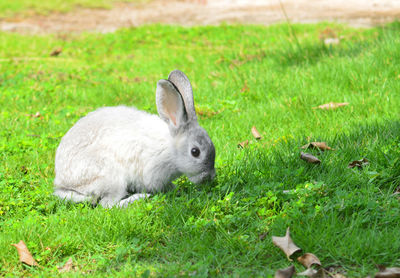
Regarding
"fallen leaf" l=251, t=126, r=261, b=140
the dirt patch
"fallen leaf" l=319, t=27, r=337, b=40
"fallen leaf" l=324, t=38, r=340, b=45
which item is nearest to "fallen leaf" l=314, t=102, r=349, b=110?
"fallen leaf" l=251, t=126, r=261, b=140

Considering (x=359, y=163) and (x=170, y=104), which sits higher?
(x=170, y=104)

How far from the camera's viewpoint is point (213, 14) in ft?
40.6

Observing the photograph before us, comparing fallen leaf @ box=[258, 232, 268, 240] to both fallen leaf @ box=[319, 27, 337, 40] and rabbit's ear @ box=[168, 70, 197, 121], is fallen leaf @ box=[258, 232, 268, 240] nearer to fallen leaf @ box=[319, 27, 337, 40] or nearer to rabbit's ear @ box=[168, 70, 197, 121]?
rabbit's ear @ box=[168, 70, 197, 121]

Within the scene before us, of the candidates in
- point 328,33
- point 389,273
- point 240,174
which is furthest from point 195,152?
point 328,33

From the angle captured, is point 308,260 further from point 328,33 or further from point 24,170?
point 328,33

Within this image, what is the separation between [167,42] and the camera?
9.27 metres

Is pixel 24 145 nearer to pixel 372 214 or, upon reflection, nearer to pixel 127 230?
pixel 127 230

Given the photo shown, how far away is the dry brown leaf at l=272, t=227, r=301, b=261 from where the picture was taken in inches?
109

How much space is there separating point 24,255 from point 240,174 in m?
1.70

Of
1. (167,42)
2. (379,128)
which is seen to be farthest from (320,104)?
(167,42)

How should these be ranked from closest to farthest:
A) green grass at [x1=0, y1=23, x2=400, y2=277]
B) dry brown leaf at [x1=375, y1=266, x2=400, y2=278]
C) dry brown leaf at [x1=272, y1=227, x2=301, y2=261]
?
dry brown leaf at [x1=375, y1=266, x2=400, y2=278], dry brown leaf at [x1=272, y1=227, x2=301, y2=261], green grass at [x1=0, y1=23, x2=400, y2=277]

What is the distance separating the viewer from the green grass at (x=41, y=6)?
13.2m

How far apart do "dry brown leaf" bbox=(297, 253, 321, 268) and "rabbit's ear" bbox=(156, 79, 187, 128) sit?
5.09 ft

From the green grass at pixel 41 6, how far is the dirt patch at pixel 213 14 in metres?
0.46
